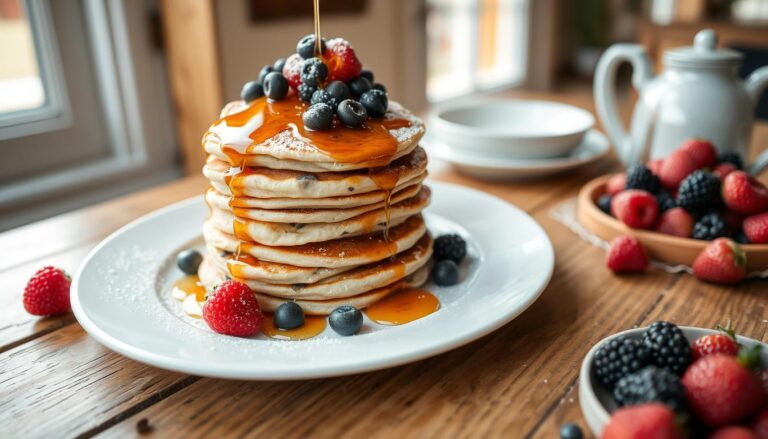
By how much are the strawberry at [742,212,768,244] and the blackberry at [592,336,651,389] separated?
510mm

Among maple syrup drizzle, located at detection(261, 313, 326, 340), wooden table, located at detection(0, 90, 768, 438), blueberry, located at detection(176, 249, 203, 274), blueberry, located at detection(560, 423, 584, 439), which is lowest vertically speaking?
wooden table, located at detection(0, 90, 768, 438)

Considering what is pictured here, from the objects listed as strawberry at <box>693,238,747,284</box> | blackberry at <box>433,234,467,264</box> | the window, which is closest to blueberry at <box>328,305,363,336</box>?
blackberry at <box>433,234,467,264</box>

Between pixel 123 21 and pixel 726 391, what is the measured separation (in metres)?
2.44

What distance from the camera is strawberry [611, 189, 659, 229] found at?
1.14 meters

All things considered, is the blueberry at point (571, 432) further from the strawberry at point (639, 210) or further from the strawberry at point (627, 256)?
the strawberry at point (639, 210)

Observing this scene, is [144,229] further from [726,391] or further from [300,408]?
[726,391]

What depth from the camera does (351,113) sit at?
94 cm

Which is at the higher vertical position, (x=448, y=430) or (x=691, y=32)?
(x=691, y=32)

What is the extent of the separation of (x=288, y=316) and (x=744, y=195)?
839 millimetres

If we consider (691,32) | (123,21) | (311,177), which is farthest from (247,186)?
(691,32)

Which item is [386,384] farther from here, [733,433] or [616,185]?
[616,185]

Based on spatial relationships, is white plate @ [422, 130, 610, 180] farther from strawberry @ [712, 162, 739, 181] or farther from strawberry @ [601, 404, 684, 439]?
strawberry @ [601, 404, 684, 439]

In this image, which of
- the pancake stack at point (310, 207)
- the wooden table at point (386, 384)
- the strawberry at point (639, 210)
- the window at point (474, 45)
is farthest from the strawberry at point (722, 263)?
the window at point (474, 45)

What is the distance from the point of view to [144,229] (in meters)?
1.19
